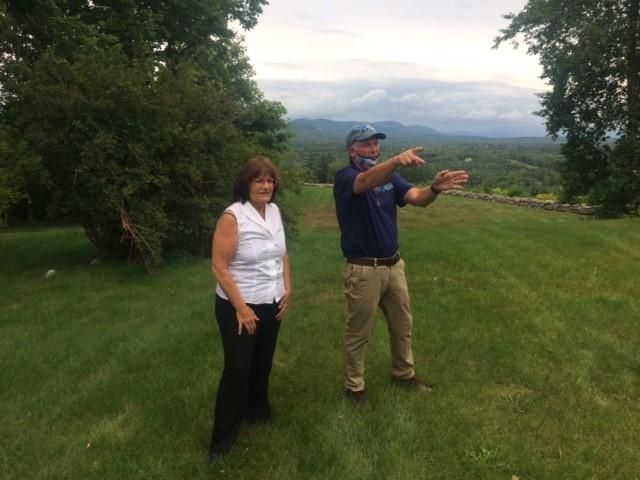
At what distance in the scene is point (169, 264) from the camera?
11.2 metres

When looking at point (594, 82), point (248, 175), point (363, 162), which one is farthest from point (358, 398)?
point (594, 82)

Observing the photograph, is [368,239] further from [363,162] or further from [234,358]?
[234,358]

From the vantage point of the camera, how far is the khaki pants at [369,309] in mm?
4035

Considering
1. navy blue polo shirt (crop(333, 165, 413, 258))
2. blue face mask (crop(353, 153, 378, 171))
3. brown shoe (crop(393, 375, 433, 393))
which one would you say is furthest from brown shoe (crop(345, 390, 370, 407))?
blue face mask (crop(353, 153, 378, 171))

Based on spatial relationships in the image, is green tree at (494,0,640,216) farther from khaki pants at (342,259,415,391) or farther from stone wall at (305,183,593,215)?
khaki pants at (342,259,415,391)

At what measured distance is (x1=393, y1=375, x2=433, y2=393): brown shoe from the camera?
4.53 meters

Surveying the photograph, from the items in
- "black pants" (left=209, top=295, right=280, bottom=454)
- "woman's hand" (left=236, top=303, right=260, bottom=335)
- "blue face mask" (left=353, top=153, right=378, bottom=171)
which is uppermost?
"blue face mask" (left=353, top=153, right=378, bottom=171)

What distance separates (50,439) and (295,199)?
88.1 feet

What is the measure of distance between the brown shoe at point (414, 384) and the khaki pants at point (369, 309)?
0.55 feet

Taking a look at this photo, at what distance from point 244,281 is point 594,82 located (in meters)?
21.2

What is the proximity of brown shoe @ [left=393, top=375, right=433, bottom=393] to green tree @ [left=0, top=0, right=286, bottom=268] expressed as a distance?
6833 millimetres

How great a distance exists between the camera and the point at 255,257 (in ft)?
11.1

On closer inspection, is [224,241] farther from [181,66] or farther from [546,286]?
[181,66]

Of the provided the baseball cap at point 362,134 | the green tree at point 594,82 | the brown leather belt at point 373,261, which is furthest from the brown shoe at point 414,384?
the green tree at point 594,82
